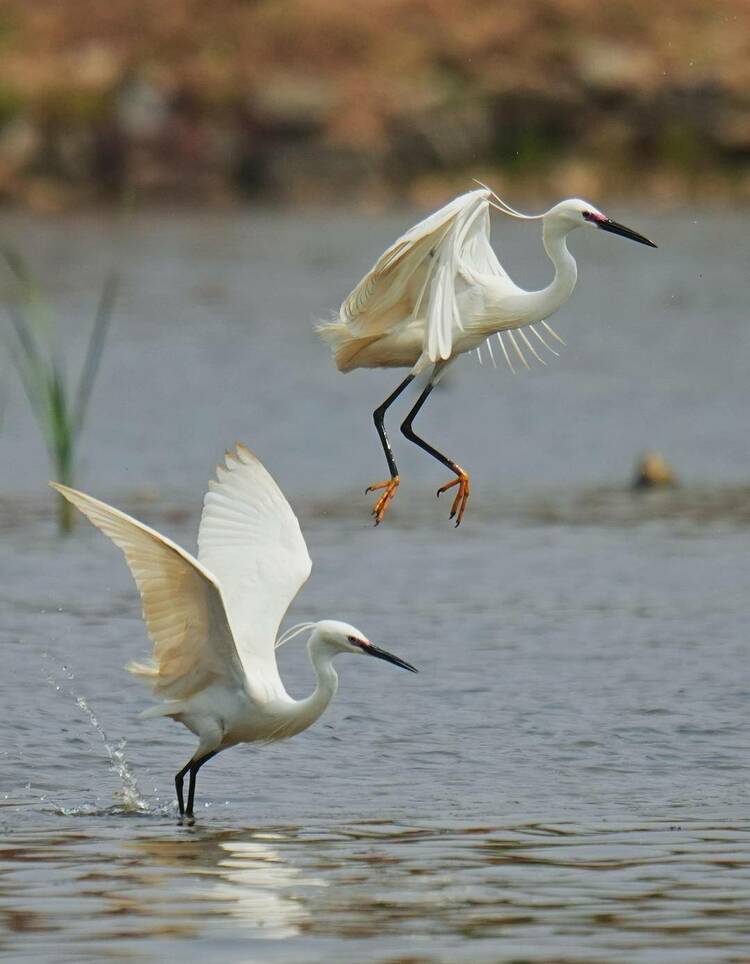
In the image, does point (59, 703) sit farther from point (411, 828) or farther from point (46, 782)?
point (411, 828)

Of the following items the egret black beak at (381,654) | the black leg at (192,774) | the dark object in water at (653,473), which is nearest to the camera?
the egret black beak at (381,654)

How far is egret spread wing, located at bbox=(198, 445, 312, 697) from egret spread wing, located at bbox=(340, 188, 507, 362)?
30.3 inches

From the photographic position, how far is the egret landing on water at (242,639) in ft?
26.7

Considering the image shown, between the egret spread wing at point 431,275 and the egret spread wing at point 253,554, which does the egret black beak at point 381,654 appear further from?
the egret spread wing at point 431,275

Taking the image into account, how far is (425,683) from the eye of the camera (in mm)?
10359

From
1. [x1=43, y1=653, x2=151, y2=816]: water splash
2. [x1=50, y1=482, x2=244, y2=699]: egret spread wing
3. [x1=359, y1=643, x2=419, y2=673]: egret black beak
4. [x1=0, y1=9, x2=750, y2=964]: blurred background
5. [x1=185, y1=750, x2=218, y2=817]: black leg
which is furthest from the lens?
[x1=43, y1=653, x2=151, y2=816]: water splash

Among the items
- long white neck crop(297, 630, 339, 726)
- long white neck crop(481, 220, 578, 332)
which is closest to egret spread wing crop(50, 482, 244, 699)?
long white neck crop(297, 630, 339, 726)

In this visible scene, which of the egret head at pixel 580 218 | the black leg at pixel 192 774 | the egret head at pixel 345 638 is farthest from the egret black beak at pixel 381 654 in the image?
the egret head at pixel 580 218

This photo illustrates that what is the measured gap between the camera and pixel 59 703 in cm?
1006

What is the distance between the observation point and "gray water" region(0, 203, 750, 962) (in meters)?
6.58

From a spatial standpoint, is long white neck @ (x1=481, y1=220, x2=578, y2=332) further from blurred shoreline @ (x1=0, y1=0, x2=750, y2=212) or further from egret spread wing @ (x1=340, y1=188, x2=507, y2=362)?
blurred shoreline @ (x1=0, y1=0, x2=750, y2=212)

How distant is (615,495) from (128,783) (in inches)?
302

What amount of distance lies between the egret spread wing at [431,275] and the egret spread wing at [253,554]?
0.77m

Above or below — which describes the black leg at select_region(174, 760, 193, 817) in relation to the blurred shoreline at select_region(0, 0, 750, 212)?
above
